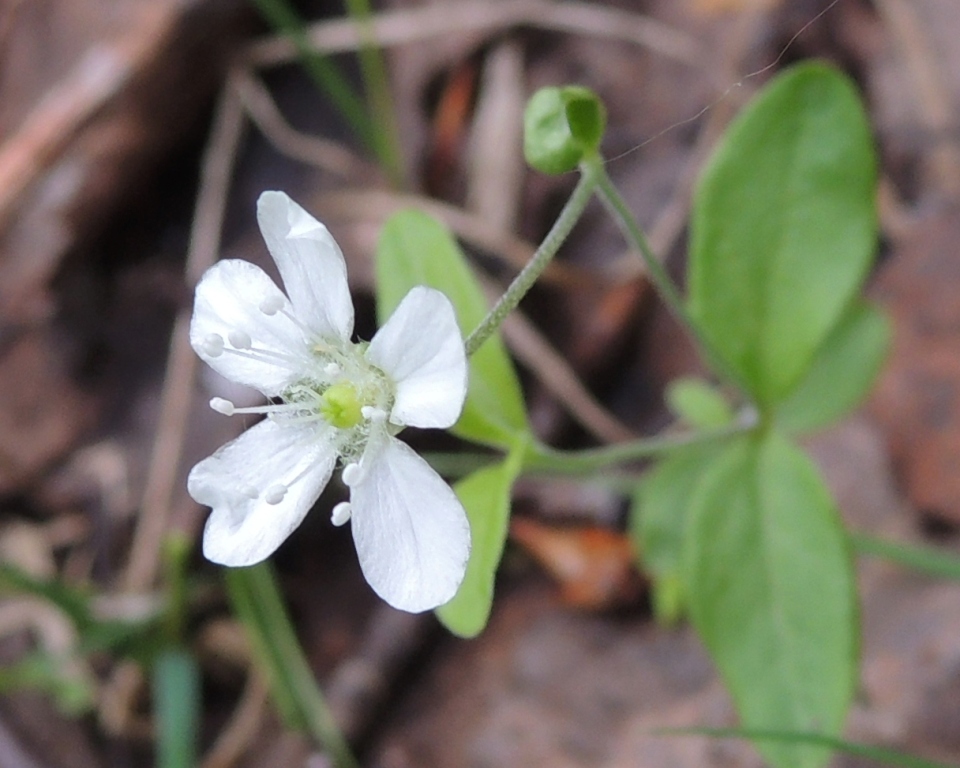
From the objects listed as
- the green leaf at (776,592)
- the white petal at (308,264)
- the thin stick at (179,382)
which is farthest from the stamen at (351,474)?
the thin stick at (179,382)

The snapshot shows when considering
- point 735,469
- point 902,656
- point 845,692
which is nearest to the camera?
point 845,692

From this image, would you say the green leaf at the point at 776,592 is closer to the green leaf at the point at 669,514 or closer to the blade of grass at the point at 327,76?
the green leaf at the point at 669,514

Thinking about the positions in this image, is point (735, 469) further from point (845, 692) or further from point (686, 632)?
point (686, 632)

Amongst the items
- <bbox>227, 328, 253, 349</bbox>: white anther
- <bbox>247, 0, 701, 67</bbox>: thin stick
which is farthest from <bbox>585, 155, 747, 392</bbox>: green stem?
<bbox>247, 0, 701, 67</bbox>: thin stick

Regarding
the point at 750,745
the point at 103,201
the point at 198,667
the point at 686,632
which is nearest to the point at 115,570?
the point at 198,667

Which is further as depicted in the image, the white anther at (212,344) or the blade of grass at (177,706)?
the blade of grass at (177,706)

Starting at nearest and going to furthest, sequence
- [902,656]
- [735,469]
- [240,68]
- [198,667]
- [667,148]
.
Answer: [735,469] → [902,656] → [198,667] → [667,148] → [240,68]
